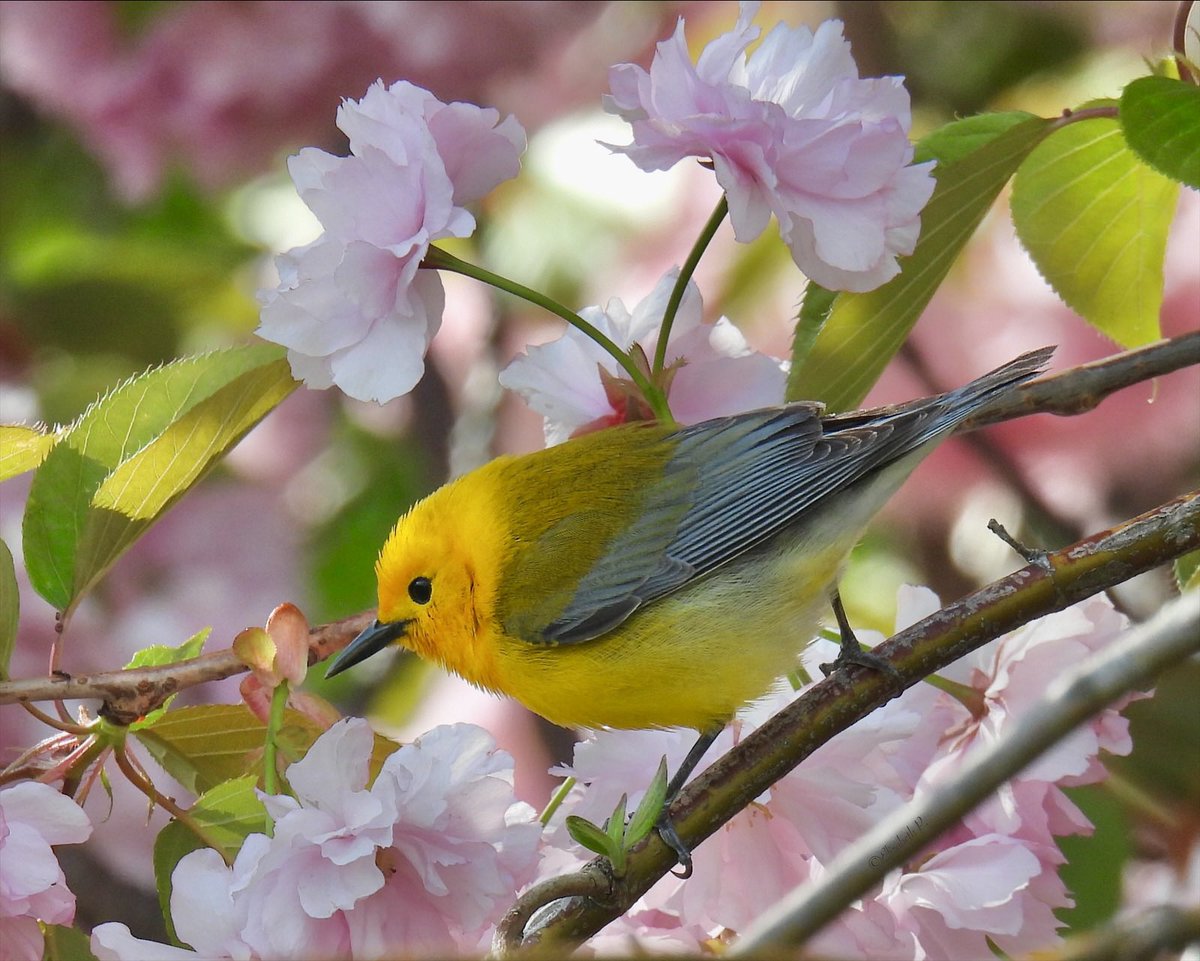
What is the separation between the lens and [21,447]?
1538 mm

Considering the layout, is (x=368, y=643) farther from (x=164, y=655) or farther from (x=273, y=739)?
(x=273, y=739)

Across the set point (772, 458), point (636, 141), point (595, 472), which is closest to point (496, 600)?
point (595, 472)

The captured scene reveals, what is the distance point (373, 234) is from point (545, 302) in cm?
18

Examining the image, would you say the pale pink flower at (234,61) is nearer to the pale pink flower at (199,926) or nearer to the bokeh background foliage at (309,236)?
the bokeh background foliage at (309,236)

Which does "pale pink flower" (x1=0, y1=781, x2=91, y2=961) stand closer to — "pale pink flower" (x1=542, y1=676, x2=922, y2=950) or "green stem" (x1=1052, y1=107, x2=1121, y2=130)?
"pale pink flower" (x1=542, y1=676, x2=922, y2=950)

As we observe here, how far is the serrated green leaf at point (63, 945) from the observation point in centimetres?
139

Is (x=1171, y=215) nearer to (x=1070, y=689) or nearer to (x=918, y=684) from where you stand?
(x=918, y=684)

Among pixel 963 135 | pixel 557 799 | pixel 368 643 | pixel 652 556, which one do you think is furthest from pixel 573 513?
pixel 963 135

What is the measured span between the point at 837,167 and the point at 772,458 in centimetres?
58

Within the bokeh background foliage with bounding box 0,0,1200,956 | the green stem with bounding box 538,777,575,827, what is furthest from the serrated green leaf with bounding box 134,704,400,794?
the bokeh background foliage with bounding box 0,0,1200,956

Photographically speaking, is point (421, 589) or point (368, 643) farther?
point (421, 589)

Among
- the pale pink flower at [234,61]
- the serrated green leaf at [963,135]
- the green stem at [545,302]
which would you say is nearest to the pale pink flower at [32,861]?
the green stem at [545,302]

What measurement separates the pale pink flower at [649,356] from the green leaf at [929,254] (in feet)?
0.21

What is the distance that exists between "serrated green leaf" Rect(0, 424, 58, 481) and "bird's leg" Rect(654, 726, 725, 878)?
2.38 ft
